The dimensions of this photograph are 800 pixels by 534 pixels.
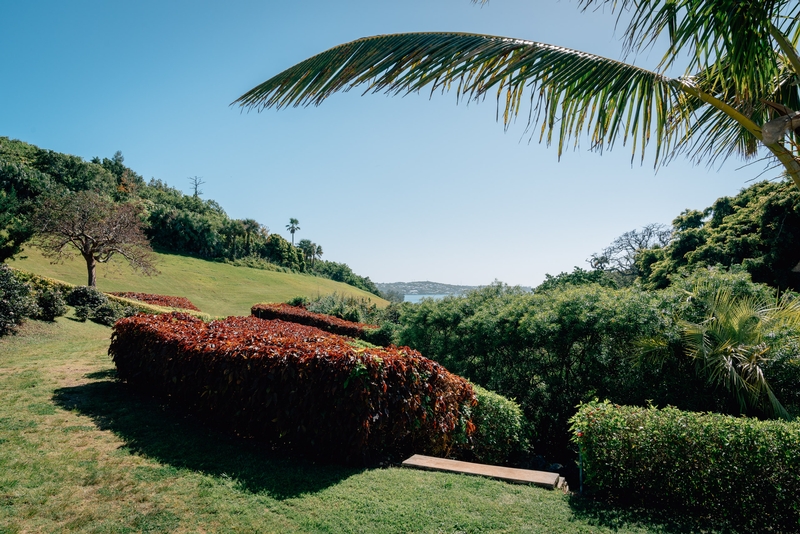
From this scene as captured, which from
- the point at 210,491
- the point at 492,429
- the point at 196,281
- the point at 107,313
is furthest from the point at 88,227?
the point at 492,429

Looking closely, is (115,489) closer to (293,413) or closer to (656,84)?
(293,413)

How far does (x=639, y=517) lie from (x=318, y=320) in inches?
676

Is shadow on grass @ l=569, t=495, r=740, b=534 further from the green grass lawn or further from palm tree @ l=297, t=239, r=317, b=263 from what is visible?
palm tree @ l=297, t=239, r=317, b=263

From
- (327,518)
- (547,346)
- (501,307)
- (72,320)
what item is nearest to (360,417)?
(327,518)

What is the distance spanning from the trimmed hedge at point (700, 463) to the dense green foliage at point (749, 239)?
12493 millimetres

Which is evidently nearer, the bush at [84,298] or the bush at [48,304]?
the bush at [48,304]

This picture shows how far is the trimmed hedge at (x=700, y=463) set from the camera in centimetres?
405

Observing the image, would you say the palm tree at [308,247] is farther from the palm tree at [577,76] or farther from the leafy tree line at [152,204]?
the palm tree at [577,76]

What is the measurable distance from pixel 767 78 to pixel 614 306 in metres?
5.63

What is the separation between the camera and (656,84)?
3.00m

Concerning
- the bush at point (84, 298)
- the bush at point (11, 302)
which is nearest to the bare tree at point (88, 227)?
the bush at point (84, 298)

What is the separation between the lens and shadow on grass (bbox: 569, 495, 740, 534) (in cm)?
383

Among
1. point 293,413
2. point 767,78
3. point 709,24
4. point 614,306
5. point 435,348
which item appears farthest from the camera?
point 435,348

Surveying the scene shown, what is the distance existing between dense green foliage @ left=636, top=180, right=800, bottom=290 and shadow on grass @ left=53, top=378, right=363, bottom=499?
15578 mm
